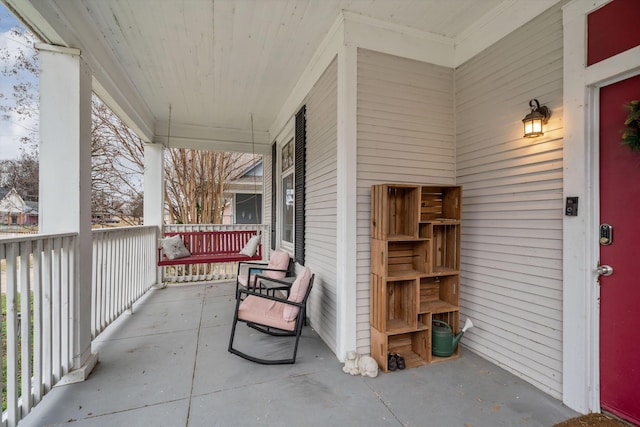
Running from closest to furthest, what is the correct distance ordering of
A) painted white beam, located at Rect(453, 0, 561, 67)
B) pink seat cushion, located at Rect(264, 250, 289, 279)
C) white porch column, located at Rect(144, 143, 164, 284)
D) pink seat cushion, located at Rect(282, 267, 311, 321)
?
painted white beam, located at Rect(453, 0, 561, 67), pink seat cushion, located at Rect(282, 267, 311, 321), pink seat cushion, located at Rect(264, 250, 289, 279), white porch column, located at Rect(144, 143, 164, 284)

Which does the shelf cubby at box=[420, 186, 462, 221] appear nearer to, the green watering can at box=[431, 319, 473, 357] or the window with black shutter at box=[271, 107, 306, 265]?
the green watering can at box=[431, 319, 473, 357]

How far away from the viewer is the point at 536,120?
2129 mm

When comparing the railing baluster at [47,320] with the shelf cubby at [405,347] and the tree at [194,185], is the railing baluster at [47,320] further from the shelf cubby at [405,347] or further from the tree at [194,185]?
the tree at [194,185]

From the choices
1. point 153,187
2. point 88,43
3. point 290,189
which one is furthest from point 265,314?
point 153,187

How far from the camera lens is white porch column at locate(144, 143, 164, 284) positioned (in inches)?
195

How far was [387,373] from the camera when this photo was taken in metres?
2.40

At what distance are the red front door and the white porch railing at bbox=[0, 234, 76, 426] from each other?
3532 millimetres

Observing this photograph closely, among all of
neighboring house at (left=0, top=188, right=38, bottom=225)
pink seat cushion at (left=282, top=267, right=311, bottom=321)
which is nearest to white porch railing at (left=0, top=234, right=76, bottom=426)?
neighboring house at (left=0, top=188, right=38, bottom=225)

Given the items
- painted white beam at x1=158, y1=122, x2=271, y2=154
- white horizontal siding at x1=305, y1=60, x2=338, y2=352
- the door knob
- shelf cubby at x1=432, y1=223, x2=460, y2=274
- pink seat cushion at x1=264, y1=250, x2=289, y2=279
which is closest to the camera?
the door knob

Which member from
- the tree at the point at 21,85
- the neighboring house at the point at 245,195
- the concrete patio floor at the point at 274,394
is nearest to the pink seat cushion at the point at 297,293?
the concrete patio floor at the point at 274,394

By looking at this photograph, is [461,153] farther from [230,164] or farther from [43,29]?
[230,164]

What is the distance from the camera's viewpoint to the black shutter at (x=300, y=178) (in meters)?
3.72

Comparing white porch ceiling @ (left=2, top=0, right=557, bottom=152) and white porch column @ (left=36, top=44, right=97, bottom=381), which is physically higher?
white porch ceiling @ (left=2, top=0, right=557, bottom=152)

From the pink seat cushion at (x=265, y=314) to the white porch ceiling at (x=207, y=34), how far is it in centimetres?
255
